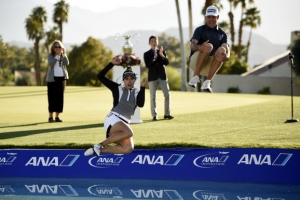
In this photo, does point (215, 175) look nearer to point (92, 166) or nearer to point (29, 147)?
→ point (92, 166)

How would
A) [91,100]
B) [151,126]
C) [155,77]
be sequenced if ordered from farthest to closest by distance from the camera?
[91,100] → [155,77] → [151,126]

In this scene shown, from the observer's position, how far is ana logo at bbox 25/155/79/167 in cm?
1121

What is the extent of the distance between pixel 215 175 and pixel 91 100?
1157 cm

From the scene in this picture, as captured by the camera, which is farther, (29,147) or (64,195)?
(29,147)

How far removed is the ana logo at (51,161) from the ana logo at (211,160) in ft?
6.62

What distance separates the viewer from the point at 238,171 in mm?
10742

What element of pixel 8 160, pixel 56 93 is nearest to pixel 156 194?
pixel 8 160

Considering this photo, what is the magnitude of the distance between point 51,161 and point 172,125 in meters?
4.37

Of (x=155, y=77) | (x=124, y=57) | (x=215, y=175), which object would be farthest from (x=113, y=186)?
(x=155, y=77)

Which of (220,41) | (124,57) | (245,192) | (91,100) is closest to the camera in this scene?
(220,41)

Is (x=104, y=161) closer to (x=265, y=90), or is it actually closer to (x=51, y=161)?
(x=51, y=161)

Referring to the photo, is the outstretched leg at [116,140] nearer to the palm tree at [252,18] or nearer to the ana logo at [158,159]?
the ana logo at [158,159]

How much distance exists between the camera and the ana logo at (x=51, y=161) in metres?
11.2

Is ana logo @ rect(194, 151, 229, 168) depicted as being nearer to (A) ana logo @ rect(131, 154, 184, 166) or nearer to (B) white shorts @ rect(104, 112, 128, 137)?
(A) ana logo @ rect(131, 154, 184, 166)
